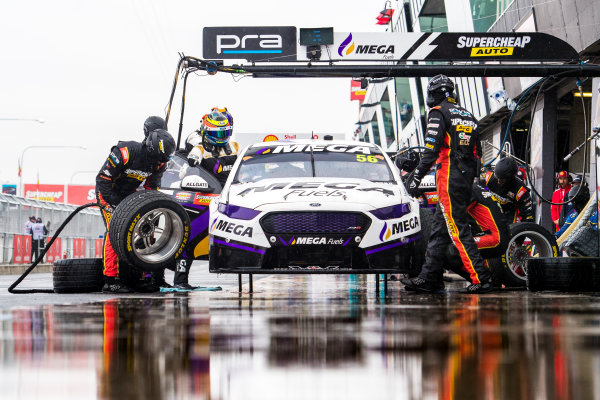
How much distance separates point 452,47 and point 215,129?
16.9 ft

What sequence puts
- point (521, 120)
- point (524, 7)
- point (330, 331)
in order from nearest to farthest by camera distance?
point (330, 331) → point (524, 7) → point (521, 120)

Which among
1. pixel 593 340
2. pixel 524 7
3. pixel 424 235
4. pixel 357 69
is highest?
pixel 524 7

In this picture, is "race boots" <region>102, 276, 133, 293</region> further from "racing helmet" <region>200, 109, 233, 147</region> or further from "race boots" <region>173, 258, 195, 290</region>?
"racing helmet" <region>200, 109, 233, 147</region>

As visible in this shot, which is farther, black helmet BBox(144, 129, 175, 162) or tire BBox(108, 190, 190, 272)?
black helmet BBox(144, 129, 175, 162)

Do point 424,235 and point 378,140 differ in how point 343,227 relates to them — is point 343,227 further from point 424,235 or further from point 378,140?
point 378,140

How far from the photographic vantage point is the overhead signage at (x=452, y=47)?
45.1 ft

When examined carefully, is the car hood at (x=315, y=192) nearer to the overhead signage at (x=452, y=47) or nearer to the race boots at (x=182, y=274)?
the race boots at (x=182, y=274)

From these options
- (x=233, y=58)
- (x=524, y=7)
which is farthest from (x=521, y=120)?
(x=233, y=58)

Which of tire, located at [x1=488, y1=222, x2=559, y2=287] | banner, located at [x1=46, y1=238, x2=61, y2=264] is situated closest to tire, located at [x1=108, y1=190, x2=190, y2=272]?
tire, located at [x1=488, y1=222, x2=559, y2=287]

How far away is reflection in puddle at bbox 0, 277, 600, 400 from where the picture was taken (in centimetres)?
298

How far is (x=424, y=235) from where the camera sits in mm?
8992

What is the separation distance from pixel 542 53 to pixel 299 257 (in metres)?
7.69

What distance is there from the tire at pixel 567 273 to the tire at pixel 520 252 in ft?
2.08

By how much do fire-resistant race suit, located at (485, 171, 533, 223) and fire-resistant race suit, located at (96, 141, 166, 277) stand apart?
4307mm
